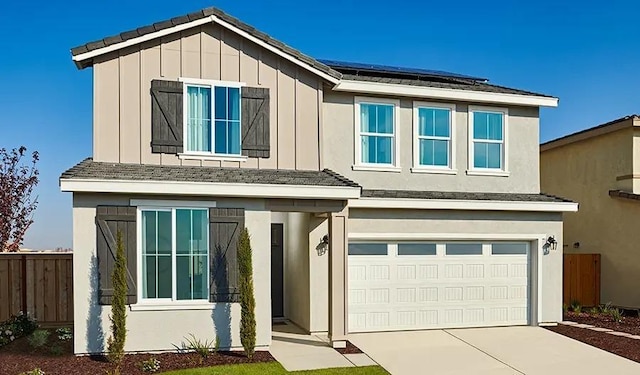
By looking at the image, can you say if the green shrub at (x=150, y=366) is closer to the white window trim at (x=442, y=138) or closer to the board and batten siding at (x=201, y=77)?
the board and batten siding at (x=201, y=77)

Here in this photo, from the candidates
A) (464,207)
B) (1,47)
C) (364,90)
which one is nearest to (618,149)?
(464,207)

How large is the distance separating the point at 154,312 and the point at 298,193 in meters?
3.32

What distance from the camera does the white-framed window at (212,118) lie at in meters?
10.5

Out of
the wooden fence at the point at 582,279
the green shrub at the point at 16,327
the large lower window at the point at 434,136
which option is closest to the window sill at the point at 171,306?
the green shrub at the point at 16,327

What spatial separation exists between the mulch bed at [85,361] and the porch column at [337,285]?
1382 mm

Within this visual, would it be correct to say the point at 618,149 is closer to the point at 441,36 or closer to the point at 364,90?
the point at 441,36

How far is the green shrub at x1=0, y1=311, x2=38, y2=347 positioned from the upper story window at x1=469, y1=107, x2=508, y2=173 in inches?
407

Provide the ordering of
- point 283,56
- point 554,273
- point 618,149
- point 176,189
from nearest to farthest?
point 176,189 → point 283,56 → point 554,273 → point 618,149

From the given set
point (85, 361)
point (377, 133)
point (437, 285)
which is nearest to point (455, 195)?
point (437, 285)

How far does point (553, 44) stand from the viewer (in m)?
20.0

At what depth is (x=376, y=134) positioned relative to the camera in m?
12.4

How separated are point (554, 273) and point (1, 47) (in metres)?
18.4

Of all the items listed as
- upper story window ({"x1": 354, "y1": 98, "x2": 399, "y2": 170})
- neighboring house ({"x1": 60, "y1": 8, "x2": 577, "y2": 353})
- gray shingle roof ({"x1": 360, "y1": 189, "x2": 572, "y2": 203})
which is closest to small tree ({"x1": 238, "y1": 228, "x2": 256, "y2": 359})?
neighboring house ({"x1": 60, "y1": 8, "x2": 577, "y2": 353})

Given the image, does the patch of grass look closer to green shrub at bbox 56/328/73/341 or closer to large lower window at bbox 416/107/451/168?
green shrub at bbox 56/328/73/341
